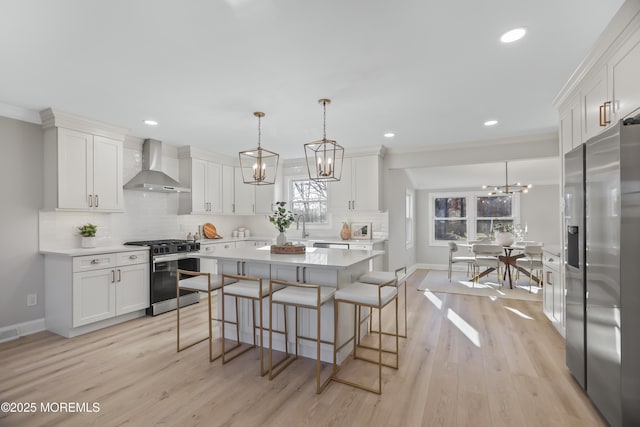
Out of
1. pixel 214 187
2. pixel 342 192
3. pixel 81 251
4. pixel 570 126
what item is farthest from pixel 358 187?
pixel 81 251

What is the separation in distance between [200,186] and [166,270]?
160 cm

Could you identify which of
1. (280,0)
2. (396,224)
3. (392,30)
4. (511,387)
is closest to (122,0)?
(280,0)

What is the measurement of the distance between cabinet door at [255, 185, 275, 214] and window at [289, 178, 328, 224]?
0.43 meters

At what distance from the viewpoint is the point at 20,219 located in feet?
11.7

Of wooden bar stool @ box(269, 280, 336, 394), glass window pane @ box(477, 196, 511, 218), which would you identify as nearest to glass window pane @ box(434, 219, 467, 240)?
glass window pane @ box(477, 196, 511, 218)

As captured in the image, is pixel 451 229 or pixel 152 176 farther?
pixel 451 229

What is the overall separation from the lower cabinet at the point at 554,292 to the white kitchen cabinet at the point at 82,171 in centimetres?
527

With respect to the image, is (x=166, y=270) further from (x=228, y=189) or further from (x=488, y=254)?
(x=488, y=254)

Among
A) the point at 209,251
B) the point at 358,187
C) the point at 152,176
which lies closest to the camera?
the point at 152,176

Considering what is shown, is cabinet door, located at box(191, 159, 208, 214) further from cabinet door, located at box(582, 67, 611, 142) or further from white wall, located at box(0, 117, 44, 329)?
cabinet door, located at box(582, 67, 611, 142)

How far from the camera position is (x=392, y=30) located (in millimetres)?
2094

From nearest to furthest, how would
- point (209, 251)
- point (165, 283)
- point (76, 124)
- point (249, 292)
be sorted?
point (249, 292)
point (76, 124)
point (165, 283)
point (209, 251)

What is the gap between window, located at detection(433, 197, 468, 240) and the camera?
26.7 feet

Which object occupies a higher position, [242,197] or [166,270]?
[242,197]
